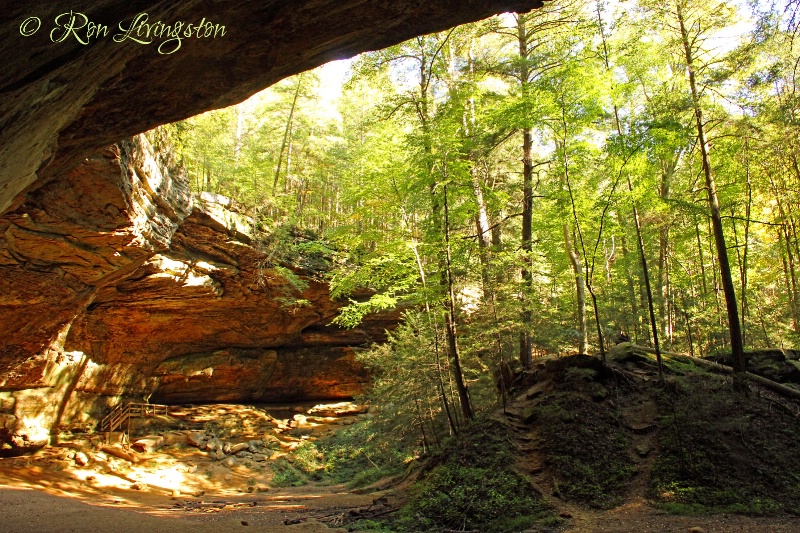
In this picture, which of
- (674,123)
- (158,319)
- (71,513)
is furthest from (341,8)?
(158,319)

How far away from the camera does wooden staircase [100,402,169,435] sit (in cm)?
1523

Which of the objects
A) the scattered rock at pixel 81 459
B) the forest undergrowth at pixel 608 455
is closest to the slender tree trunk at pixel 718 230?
the forest undergrowth at pixel 608 455

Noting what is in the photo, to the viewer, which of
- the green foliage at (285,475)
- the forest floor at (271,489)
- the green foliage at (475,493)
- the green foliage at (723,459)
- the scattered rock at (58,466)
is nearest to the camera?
the green foliage at (723,459)

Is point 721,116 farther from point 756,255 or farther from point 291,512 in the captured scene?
point 291,512

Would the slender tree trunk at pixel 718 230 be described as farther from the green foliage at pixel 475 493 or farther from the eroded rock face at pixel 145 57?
the eroded rock face at pixel 145 57

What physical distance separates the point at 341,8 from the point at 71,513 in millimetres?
9737

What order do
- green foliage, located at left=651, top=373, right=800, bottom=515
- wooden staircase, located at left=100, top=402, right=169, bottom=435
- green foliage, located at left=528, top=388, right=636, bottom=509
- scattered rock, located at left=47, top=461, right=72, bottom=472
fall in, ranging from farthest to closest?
wooden staircase, located at left=100, top=402, right=169, bottom=435, scattered rock, located at left=47, top=461, right=72, bottom=472, green foliage, located at left=528, top=388, right=636, bottom=509, green foliage, located at left=651, top=373, right=800, bottom=515

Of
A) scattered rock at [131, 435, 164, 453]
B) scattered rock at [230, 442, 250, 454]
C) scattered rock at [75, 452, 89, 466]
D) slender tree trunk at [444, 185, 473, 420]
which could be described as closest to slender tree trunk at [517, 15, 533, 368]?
slender tree trunk at [444, 185, 473, 420]

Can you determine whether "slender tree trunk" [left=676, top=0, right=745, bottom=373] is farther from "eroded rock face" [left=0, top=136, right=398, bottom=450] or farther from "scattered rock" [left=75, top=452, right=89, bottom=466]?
"scattered rock" [left=75, top=452, right=89, bottom=466]

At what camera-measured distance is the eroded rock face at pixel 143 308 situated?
8219 mm

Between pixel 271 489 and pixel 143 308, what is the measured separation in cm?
767

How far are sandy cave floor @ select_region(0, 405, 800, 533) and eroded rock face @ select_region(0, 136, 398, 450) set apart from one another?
160 centimetres

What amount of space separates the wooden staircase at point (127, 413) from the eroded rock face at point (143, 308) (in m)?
0.52

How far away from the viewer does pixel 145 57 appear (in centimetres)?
438
